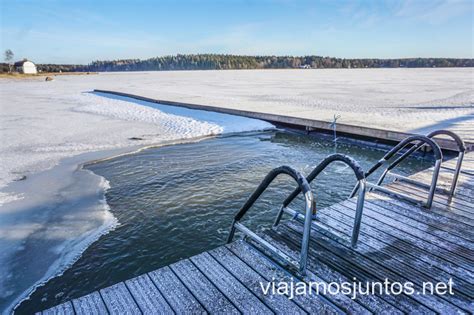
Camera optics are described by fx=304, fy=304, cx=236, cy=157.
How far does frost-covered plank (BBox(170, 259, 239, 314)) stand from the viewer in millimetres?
1943

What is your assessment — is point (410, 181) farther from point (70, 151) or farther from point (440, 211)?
point (70, 151)

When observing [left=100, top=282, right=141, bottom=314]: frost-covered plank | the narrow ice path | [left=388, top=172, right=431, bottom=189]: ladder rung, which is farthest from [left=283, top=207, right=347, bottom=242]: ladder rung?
the narrow ice path

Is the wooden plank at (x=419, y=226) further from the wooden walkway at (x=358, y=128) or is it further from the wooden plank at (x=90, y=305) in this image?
the wooden walkway at (x=358, y=128)

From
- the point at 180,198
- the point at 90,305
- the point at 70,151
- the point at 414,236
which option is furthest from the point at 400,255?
the point at 70,151

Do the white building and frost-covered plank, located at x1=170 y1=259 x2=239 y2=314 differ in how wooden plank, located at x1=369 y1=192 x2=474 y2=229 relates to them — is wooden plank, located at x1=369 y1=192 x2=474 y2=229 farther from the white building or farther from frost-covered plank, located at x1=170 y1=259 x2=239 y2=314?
the white building

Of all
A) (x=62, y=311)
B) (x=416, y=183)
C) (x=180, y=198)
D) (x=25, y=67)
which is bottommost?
(x=180, y=198)

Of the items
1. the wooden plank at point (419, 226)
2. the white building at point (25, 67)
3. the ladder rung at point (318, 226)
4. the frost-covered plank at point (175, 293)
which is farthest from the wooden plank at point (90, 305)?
the white building at point (25, 67)

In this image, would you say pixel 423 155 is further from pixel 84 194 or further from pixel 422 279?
pixel 84 194

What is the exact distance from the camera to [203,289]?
2.11 metres

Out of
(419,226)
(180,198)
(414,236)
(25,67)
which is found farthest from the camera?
(25,67)

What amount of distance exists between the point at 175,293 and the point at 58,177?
480 centimetres

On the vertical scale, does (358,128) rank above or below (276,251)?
above

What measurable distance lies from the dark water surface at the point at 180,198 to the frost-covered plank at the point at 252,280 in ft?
4.30

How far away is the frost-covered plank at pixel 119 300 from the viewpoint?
6.41 feet
